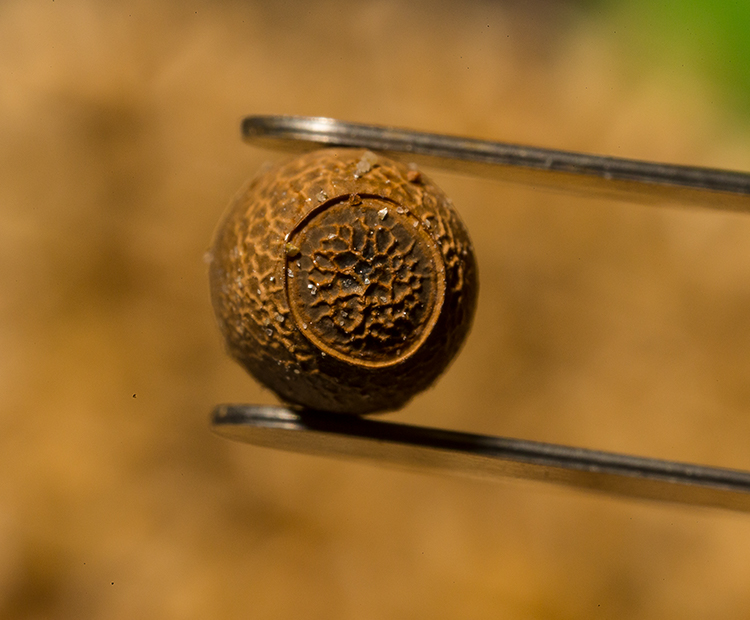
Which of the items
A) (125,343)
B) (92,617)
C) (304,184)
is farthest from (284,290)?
(92,617)

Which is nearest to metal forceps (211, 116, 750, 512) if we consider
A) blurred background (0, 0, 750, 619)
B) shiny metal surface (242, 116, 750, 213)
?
shiny metal surface (242, 116, 750, 213)

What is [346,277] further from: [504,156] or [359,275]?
[504,156]

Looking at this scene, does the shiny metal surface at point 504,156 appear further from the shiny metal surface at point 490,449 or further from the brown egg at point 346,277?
the shiny metal surface at point 490,449

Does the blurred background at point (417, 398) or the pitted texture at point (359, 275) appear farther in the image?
the blurred background at point (417, 398)

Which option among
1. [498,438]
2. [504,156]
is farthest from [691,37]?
[498,438]

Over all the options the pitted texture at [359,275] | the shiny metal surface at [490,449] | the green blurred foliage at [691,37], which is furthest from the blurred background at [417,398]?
the pitted texture at [359,275]

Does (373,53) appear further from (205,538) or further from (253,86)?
(205,538)
